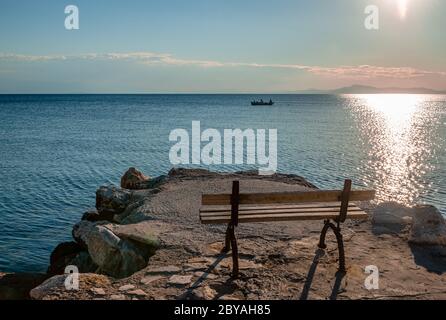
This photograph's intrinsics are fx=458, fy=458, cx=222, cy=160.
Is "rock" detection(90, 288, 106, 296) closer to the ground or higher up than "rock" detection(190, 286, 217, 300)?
closer to the ground

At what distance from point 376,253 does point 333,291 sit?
1.82 meters

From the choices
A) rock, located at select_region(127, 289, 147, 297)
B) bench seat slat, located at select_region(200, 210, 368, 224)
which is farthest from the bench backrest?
rock, located at select_region(127, 289, 147, 297)

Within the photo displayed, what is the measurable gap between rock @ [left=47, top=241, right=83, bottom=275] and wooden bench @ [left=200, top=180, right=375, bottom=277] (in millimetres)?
5204

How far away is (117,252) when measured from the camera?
7.98 m

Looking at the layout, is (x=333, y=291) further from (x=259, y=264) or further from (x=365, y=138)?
(x=365, y=138)

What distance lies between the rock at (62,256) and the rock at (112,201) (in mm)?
1756

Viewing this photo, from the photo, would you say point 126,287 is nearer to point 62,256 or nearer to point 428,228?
point 428,228

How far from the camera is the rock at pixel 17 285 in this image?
896 centimetres

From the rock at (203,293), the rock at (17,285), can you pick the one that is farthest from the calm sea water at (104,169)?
the rock at (203,293)

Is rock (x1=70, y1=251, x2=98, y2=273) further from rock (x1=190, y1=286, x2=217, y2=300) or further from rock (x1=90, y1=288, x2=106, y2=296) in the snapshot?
rock (x1=190, y1=286, x2=217, y2=300)

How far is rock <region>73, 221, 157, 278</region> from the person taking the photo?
7676mm

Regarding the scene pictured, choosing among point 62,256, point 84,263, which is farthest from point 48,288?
point 62,256

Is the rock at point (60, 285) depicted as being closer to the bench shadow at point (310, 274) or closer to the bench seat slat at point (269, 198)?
the bench seat slat at point (269, 198)
